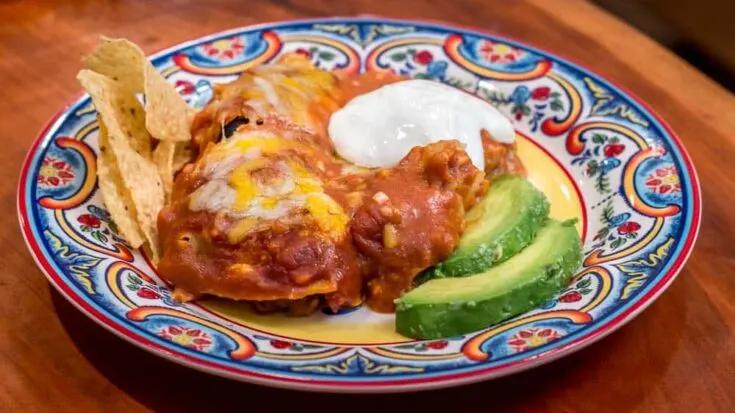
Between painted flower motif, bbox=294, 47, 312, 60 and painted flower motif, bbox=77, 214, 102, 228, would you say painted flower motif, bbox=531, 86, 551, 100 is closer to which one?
painted flower motif, bbox=294, 47, 312, 60

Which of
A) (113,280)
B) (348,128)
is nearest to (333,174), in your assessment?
(348,128)

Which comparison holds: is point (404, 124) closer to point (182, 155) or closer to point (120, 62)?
point (182, 155)

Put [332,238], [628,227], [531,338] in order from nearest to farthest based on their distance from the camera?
[531,338], [332,238], [628,227]

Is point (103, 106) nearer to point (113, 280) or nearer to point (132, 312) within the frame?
point (113, 280)

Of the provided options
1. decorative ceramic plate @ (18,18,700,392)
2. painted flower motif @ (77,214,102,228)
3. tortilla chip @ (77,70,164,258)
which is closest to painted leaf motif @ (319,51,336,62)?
decorative ceramic plate @ (18,18,700,392)

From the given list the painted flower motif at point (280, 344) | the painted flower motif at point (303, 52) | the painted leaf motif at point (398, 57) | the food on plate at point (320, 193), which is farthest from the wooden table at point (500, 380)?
the painted leaf motif at point (398, 57)

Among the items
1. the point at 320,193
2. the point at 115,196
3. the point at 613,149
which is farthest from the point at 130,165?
the point at 613,149

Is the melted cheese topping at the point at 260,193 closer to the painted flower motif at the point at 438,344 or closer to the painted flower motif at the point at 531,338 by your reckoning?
the painted flower motif at the point at 438,344
